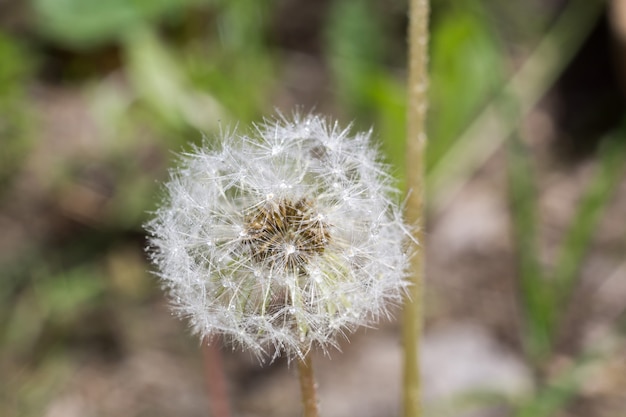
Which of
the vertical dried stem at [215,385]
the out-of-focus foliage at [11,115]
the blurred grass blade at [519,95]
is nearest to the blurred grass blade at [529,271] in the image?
the blurred grass blade at [519,95]

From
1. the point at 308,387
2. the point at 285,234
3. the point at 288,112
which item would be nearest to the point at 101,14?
the point at 288,112

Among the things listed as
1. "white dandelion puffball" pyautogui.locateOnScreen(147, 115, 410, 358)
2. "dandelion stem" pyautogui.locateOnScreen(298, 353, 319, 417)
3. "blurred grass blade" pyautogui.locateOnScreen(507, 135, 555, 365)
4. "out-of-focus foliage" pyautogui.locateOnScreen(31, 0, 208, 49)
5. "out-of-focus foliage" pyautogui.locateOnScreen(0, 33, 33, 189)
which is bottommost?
"dandelion stem" pyautogui.locateOnScreen(298, 353, 319, 417)

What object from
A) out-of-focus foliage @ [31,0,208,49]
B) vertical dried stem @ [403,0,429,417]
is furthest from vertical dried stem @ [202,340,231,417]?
out-of-focus foliage @ [31,0,208,49]

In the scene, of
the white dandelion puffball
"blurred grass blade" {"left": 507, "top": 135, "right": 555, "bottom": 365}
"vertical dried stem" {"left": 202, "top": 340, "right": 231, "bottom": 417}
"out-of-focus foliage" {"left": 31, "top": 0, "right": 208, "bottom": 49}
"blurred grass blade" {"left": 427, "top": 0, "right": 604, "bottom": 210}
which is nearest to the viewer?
the white dandelion puffball

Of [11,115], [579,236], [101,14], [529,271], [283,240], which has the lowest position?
[283,240]

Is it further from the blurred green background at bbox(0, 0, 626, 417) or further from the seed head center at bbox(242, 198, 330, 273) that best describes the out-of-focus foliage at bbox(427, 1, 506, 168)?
the seed head center at bbox(242, 198, 330, 273)

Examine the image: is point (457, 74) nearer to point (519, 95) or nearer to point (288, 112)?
point (519, 95)

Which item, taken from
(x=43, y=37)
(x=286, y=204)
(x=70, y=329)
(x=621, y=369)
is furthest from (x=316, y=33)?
(x=286, y=204)

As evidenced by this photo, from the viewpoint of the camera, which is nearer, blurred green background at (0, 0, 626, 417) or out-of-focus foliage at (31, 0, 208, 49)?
blurred green background at (0, 0, 626, 417)
